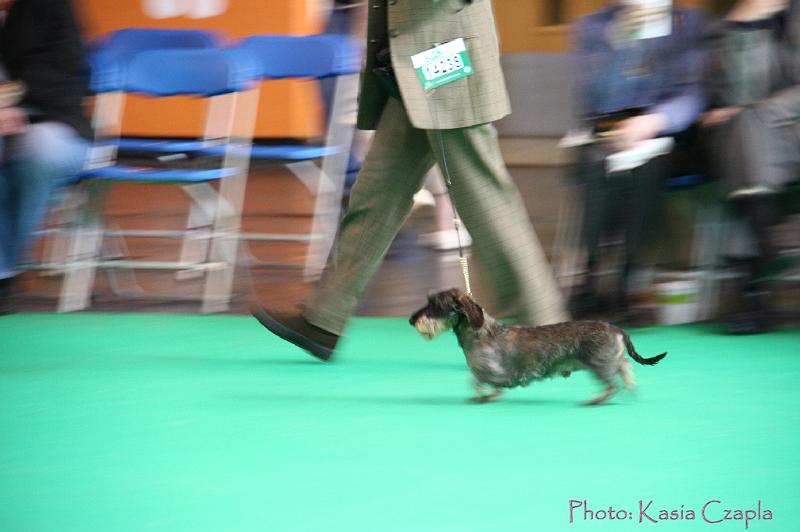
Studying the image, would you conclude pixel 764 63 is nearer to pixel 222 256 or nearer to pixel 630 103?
pixel 630 103

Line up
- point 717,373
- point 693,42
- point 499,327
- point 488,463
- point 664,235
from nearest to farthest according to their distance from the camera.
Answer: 1. point 488,463
2. point 499,327
3. point 717,373
4. point 693,42
5. point 664,235

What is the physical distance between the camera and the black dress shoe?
13.9 ft

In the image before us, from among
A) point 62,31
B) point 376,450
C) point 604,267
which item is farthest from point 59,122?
point 376,450

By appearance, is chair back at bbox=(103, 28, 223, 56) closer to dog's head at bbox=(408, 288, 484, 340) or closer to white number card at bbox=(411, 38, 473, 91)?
white number card at bbox=(411, 38, 473, 91)

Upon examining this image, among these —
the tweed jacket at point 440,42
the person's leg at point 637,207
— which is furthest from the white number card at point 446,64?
the person's leg at point 637,207

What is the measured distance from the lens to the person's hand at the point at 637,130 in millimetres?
4672

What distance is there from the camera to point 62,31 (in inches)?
215

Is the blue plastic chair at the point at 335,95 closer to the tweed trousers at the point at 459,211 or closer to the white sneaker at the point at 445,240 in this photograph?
the white sneaker at the point at 445,240

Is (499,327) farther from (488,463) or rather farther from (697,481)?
(697,481)

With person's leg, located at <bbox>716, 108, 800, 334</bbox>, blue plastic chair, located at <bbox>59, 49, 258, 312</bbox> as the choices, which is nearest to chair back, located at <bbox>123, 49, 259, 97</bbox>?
blue plastic chair, located at <bbox>59, 49, 258, 312</bbox>

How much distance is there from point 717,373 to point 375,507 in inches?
68.1

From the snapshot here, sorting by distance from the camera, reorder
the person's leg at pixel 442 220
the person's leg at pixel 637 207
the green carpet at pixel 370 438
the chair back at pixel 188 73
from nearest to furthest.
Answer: the green carpet at pixel 370 438, the person's leg at pixel 637 207, the chair back at pixel 188 73, the person's leg at pixel 442 220

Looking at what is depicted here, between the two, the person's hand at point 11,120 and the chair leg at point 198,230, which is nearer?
the person's hand at point 11,120

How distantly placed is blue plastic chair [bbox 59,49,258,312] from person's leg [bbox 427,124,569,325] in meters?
1.69
